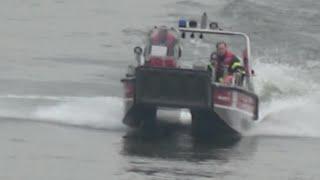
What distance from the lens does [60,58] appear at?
106ft

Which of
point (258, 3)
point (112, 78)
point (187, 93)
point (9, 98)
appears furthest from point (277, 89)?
point (258, 3)

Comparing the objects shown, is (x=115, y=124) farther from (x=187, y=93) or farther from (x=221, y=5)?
(x=221, y=5)

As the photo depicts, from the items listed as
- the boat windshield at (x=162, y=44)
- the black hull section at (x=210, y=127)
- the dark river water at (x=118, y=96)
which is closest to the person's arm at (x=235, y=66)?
the black hull section at (x=210, y=127)

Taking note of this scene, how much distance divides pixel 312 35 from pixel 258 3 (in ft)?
16.9

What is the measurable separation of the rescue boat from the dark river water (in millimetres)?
375

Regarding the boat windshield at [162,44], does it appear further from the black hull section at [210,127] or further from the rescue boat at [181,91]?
the black hull section at [210,127]

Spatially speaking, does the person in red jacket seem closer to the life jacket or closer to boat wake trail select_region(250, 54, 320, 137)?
the life jacket

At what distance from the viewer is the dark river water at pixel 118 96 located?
1773cm

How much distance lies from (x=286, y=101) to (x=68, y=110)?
5083 mm

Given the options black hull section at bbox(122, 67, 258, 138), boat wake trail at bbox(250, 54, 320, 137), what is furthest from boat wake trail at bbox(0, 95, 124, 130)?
boat wake trail at bbox(250, 54, 320, 137)

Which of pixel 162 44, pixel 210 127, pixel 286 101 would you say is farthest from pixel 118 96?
pixel 162 44

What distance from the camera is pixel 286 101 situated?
84.5 feet

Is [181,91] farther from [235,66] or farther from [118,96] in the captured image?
[118,96]

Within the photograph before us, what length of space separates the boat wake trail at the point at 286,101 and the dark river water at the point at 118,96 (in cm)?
3
